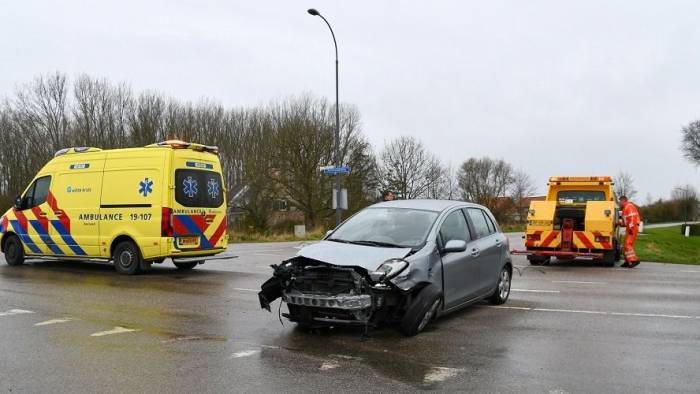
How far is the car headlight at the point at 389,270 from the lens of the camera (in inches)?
251

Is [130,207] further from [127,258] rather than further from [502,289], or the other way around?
[502,289]

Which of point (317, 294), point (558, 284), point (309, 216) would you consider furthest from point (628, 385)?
point (309, 216)

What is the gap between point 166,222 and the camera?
12.0 metres

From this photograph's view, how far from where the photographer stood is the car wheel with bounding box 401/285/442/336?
6.53 metres

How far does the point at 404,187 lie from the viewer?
198 feet

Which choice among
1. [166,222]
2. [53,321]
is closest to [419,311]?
[53,321]

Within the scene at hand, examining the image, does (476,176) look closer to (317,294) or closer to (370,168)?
(370,168)

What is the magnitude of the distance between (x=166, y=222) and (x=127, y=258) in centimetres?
124

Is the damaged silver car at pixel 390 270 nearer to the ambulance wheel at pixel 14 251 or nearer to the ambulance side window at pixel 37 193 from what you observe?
the ambulance side window at pixel 37 193

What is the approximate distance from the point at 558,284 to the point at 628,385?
7104mm

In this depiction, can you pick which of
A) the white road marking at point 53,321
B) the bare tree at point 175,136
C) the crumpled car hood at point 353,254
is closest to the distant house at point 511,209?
the bare tree at point 175,136

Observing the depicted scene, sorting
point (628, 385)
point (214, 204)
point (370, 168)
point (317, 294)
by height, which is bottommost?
point (628, 385)

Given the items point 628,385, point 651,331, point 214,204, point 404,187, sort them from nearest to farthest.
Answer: point 628,385
point 651,331
point 214,204
point 404,187

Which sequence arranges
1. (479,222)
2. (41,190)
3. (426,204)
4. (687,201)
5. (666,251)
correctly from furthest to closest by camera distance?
1. (687,201)
2. (666,251)
3. (41,190)
4. (479,222)
5. (426,204)
